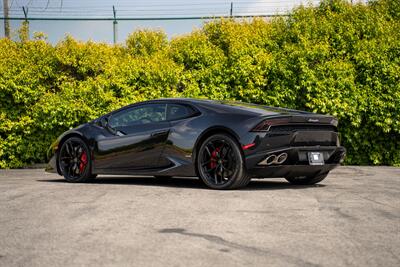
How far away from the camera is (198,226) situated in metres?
5.66

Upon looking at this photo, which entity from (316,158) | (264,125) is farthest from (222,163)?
(316,158)

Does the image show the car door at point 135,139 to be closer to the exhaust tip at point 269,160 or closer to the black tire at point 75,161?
the black tire at point 75,161

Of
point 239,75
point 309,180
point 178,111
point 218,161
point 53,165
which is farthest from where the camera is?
point 239,75

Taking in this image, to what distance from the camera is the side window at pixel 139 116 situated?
9.25 metres

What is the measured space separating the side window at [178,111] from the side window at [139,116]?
102 millimetres

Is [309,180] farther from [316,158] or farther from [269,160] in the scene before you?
[269,160]

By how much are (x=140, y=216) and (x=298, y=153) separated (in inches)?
109

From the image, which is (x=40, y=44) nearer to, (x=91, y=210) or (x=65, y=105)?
(x=65, y=105)

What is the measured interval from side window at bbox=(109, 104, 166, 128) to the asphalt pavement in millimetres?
992

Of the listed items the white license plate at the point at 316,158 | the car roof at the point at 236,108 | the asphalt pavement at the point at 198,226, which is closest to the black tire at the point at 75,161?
the asphalt pavement at the point at 198,226

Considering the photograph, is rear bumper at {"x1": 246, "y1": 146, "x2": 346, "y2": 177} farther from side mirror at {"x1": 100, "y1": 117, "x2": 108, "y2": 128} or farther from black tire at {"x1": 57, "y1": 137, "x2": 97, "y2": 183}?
black tire at {"x1": 57, "y1": 137, "x2": 97, "y2": 183}

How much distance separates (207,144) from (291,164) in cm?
111

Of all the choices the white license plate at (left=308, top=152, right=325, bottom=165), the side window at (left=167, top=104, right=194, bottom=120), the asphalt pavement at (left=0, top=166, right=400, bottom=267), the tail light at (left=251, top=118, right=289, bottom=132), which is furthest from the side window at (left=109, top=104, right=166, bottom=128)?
the white license plate at (left=308, top=152, right=325, bottom=165)

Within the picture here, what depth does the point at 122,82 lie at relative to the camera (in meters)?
14.7
